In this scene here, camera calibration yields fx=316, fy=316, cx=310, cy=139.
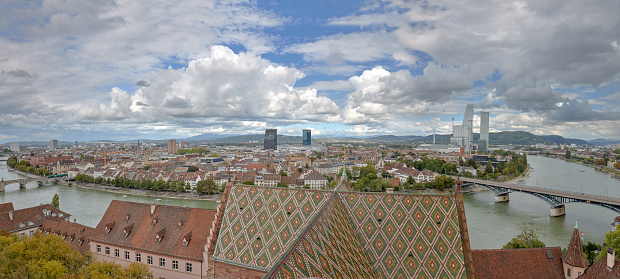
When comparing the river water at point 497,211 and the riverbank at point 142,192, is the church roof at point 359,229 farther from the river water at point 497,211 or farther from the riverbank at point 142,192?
the riverbank at point 142,192

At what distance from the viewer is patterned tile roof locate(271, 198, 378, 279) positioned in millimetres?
5020

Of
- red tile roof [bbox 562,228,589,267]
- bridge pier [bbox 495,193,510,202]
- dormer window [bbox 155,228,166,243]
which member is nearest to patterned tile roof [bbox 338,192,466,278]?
red tile roof [bbox 562,228,589,267]

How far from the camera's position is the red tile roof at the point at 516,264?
1135 centimetres

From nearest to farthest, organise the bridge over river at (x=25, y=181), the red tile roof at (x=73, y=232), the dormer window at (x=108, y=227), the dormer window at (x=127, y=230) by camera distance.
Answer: the dormer window at (x=127, y=230) → the dormer window at (x=108, y=227) → the red tile roof at (x=73, y=232) → the bridge over river at (x=25, y=181)

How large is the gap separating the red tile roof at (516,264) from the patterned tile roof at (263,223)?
6.64 meters

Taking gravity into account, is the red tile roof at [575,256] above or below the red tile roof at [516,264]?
above

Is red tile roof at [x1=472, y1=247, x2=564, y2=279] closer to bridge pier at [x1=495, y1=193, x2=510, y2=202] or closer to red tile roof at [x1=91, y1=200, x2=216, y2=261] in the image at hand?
red tile roof at [x1=91, y1=200, x2=216, y2=261]

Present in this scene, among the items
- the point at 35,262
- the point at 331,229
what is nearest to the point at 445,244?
the point at 331,229

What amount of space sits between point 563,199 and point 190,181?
5410cm

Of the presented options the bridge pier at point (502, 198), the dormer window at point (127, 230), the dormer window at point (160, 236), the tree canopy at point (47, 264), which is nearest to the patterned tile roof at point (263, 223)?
the tree canopy at point (47, 264)

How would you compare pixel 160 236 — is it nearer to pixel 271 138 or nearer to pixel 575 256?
pixel 575 256

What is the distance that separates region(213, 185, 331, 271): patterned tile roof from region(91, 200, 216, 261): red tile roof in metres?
4.44

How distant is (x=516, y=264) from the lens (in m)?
11.5

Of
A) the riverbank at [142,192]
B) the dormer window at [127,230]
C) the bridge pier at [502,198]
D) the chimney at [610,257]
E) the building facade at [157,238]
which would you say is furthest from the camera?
the riverbank at [142,192]
